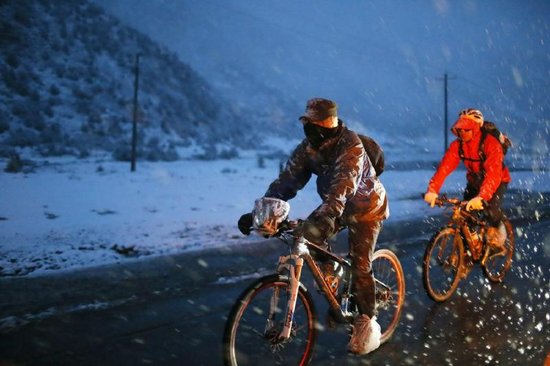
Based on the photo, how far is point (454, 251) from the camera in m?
6.50

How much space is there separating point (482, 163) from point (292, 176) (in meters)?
2.92

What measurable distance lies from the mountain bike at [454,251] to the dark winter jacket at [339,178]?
71.4 inches

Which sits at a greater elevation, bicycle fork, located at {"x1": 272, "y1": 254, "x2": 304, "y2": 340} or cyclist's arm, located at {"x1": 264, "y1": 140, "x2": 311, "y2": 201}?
cyclist's arm, located at {"x1": 264, "y1": 140, "x2": 311, "y2": 201}

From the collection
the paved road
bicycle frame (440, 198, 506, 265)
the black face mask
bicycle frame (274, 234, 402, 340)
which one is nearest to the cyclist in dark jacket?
the black face mask

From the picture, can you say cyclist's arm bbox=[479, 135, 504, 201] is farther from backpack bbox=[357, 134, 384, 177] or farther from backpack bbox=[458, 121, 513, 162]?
backpack bbox=[357, 134, 384, 177]

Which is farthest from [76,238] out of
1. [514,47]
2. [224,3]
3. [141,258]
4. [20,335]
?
[514,47]

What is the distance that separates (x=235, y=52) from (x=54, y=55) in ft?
212

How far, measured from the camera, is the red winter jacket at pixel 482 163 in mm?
6113

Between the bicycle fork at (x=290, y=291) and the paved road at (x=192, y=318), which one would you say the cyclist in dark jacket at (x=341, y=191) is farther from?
the paved road at (x=192, y=318)

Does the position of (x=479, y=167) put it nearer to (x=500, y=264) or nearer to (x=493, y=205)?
(x=493, y=205)

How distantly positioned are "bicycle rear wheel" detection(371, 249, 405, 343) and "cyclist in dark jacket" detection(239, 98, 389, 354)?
415 mm

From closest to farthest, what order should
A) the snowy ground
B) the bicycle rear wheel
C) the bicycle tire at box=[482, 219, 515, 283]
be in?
the bicycle rear wheel → the bicycle tire at box=[482, 219, 515, 283] → the snowy ground

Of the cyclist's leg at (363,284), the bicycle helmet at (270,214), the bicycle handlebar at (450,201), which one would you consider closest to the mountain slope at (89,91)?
the bicycle handlebar at (450,201)

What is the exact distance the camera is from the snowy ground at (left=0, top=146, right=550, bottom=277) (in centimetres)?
881
